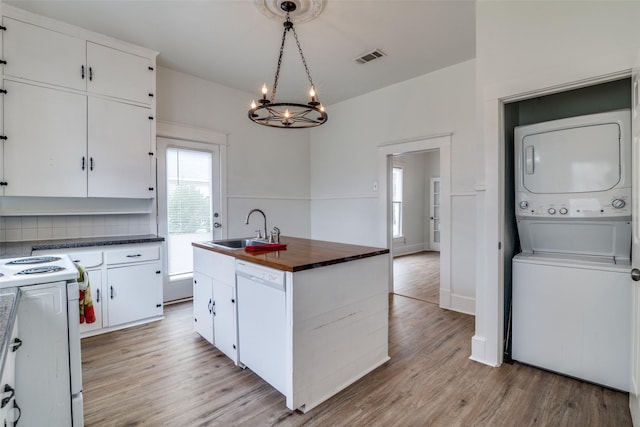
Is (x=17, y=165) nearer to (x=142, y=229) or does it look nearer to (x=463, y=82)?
(x=142, y=229)

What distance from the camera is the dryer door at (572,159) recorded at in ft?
6.75

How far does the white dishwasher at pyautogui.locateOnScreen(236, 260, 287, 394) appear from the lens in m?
1.89

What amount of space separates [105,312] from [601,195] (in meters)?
4.21

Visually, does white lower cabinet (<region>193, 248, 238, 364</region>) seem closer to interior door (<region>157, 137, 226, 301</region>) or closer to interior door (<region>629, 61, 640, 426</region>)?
interior door (<region>157, 137, 226, 301</region>)

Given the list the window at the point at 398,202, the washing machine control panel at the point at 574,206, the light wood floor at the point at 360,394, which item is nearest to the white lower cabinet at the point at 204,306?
the light wood floor at the point at 360,394

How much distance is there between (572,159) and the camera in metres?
2.20

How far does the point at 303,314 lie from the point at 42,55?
321 cm

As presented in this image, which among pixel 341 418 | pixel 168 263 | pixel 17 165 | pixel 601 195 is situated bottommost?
pixel 341 418

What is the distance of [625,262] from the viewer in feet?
6.91

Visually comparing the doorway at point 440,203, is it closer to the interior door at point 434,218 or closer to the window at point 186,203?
the interior door at point 434,218

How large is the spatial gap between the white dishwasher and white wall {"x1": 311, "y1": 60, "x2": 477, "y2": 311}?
255cm

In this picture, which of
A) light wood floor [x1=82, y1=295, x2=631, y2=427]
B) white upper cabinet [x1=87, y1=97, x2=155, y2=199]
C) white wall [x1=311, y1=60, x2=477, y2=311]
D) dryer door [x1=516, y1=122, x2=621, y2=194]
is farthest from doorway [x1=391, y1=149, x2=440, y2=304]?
white upper cabinet [x1=87, y1=97, x2=155, y2=199]

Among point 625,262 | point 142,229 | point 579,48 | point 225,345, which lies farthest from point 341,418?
point 142,229

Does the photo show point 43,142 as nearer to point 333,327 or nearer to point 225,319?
point 225,319
